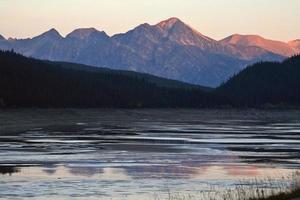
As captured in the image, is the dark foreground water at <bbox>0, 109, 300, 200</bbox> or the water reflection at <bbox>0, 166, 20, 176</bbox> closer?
the dark foreground water at <bbox>0, 109, 300, 200</bbox>

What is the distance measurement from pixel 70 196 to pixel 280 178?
12975 mm

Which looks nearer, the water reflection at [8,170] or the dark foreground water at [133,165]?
the dark foreground water at [133,165]

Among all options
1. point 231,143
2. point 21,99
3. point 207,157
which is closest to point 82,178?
point 207,157

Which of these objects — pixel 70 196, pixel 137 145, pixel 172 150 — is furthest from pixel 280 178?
pixel 137 145

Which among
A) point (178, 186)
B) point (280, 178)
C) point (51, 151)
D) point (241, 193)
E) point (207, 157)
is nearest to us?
point (241, 193)

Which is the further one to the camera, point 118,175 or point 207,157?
point 207,157

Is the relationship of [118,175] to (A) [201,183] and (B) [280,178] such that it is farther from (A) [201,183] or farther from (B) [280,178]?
(B) [280,178]

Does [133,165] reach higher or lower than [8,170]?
lower

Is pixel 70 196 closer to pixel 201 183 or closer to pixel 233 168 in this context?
pixel 201 183

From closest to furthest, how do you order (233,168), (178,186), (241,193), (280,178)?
1. (241,193)
2. (178,186)
3. (280,178)
4. (233,168)

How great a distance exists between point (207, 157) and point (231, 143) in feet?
55.7

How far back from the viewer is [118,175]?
43719 millimetres

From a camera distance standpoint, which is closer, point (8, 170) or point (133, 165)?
point (8, 170)

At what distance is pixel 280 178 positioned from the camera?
41500mm
